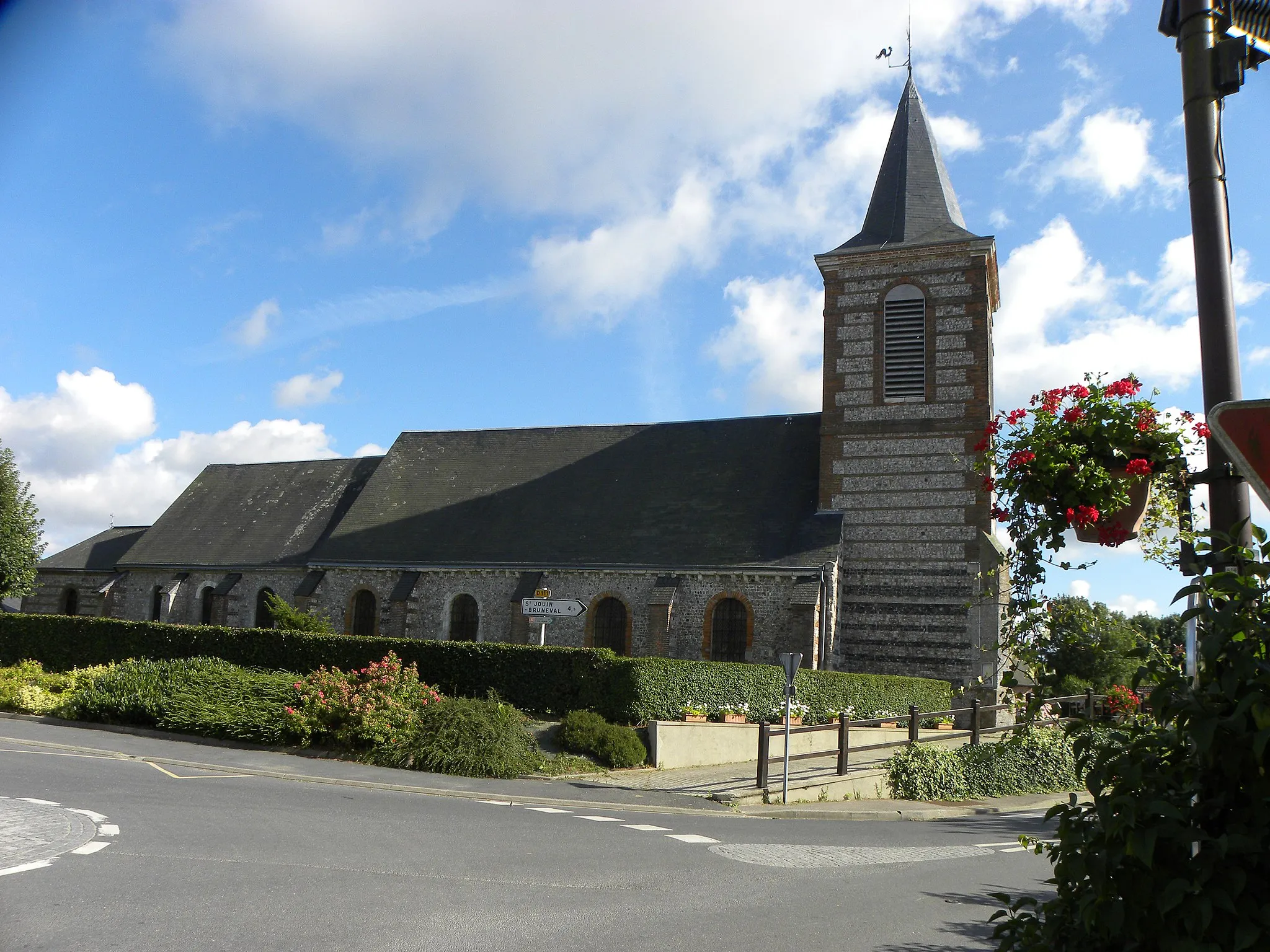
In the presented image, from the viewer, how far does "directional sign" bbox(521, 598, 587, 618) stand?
20.4 meters

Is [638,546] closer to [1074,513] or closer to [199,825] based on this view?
[199,825]

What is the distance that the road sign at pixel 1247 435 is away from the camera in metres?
2.57

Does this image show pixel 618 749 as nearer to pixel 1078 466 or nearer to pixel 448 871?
pixel 448 871

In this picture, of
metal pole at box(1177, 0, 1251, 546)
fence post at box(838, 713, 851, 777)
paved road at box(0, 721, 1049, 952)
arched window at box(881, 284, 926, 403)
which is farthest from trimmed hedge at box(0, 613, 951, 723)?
metal pole at box(1177, 0, 1251, 546)

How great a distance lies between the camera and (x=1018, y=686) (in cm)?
512

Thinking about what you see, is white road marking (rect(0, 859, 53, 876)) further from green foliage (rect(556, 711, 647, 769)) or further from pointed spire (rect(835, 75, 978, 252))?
pointed spire (rect(835, 75, 978, 252))

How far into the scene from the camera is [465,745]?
1647cm

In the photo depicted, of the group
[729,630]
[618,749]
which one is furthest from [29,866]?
[729,630]

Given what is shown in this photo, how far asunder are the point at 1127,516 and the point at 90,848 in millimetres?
8681

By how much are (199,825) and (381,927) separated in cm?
442

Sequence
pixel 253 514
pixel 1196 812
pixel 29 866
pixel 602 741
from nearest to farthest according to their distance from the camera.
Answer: pixel 1196 812, pixel 29 866, pixel 602 741, pixel 253 514

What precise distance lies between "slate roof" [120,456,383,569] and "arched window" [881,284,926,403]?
60.6 feet

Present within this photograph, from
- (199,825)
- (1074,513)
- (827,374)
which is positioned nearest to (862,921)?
(1074,513)

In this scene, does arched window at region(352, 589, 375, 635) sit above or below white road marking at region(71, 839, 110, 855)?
above
